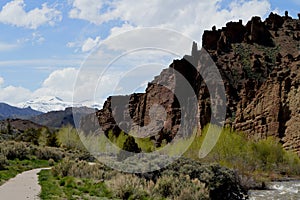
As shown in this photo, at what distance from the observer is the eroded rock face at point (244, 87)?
107438 millimetres

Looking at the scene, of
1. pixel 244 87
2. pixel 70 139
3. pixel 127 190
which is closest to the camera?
pixel 127 190

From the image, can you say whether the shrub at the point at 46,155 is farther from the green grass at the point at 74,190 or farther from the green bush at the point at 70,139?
the green bush at the point at 70,139

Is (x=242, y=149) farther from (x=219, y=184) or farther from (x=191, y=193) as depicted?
(x=191, y=193)

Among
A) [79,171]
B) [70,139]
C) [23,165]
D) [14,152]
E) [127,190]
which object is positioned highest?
[70,139]

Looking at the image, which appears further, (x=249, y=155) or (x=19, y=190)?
(x=249, y=155)

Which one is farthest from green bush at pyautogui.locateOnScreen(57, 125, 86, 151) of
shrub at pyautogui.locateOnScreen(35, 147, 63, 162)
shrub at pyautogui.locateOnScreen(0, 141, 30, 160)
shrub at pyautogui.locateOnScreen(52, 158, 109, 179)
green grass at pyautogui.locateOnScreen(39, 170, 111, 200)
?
green grass at pyautogui.locateOnScreen(39, 170, 111, 200)

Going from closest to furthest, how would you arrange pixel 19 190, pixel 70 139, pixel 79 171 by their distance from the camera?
pixel 19 190 → pixel 79 171 → pixel 70 139

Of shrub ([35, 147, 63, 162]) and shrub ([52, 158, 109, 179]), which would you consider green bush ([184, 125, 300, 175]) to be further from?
shrub ([52, 158, 109, 179])

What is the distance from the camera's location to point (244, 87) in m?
128

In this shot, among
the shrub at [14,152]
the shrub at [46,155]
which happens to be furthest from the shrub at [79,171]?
the shrub at [46,155]

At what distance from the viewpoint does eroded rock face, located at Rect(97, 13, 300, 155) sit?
107438 mm

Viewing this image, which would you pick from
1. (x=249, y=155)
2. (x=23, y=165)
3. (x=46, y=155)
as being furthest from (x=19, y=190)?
(x=249, y=155)

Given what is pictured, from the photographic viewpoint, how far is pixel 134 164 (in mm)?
30641

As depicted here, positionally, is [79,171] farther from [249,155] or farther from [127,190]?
[249,155]
